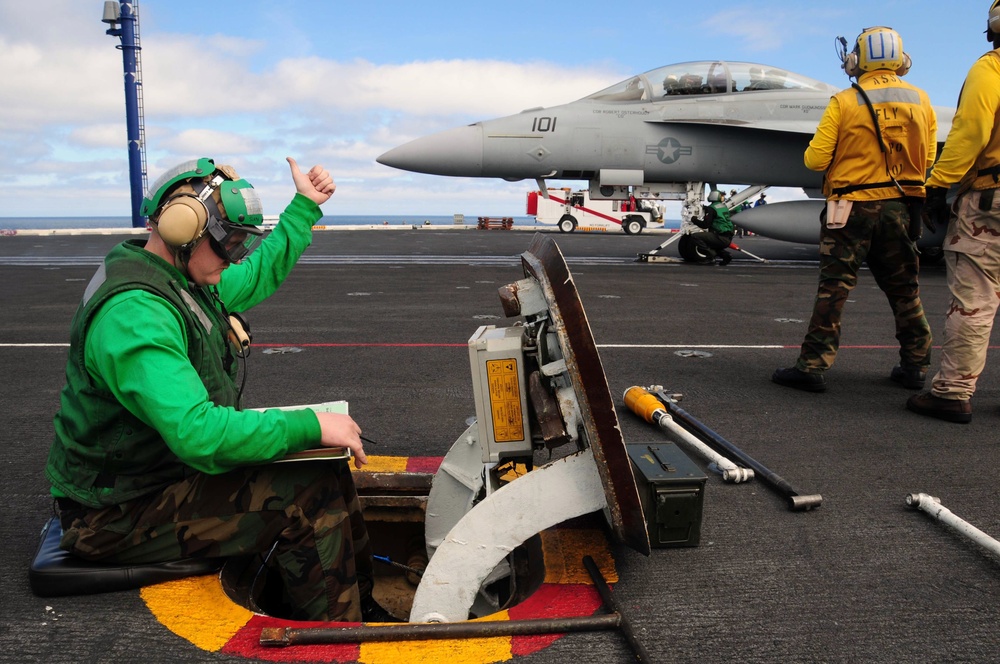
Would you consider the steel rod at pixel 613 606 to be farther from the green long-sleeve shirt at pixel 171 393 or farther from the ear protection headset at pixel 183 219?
the ear protection headset at pixel 183 219

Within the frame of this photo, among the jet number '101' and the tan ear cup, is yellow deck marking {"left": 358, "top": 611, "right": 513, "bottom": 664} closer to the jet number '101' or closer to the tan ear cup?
the tan ear cup

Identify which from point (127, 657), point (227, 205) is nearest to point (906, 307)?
point (227, 205)

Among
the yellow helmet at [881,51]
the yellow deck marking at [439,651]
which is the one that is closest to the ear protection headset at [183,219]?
the yellow deck marking at [439,651]

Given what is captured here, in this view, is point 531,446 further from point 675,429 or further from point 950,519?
point 950,519

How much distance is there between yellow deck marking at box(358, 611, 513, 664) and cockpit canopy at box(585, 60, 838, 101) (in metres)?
12.2

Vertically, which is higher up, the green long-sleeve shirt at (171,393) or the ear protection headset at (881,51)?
the ear protection headset at (881,51)

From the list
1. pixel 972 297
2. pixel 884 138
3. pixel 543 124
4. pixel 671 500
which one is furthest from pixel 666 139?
pixel 671 500

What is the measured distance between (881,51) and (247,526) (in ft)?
14.7

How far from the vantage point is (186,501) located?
6.85 feet

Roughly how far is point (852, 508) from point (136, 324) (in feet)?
8.61

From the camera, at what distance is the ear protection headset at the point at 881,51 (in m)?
4.38

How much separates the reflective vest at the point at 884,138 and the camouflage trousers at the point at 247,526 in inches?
152

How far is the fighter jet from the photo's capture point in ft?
40.8

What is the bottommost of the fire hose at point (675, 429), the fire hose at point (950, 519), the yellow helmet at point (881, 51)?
the fire hose at point (950, 519)
